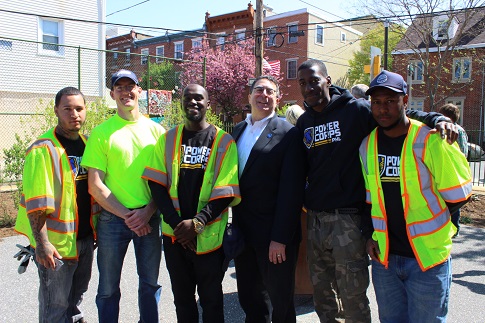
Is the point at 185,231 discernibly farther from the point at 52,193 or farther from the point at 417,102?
the point at 417,102

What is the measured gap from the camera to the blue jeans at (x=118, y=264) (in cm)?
311

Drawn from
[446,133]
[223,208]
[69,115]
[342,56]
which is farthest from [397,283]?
[342,56]

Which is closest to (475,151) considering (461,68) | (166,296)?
(461,68)

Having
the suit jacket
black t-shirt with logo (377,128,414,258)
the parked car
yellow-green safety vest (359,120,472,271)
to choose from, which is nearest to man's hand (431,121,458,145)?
yellow-green safety vest (359,120,472,271)

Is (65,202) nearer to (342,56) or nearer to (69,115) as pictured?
(69,115)

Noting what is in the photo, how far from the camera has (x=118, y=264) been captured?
10.3ft

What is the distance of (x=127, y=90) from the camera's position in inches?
128

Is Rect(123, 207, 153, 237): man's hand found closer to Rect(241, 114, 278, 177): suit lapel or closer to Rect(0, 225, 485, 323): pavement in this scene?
Rect(241, 114, 278, 177): suit lapel

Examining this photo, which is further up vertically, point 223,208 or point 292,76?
point 292,76

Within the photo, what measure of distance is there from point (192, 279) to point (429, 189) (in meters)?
1.84

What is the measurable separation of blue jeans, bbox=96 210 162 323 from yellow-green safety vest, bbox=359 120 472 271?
71.6 inches

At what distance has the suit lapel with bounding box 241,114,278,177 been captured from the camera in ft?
9.89

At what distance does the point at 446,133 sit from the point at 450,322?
2.35 m

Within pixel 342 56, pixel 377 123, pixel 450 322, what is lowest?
pixel 450 322
